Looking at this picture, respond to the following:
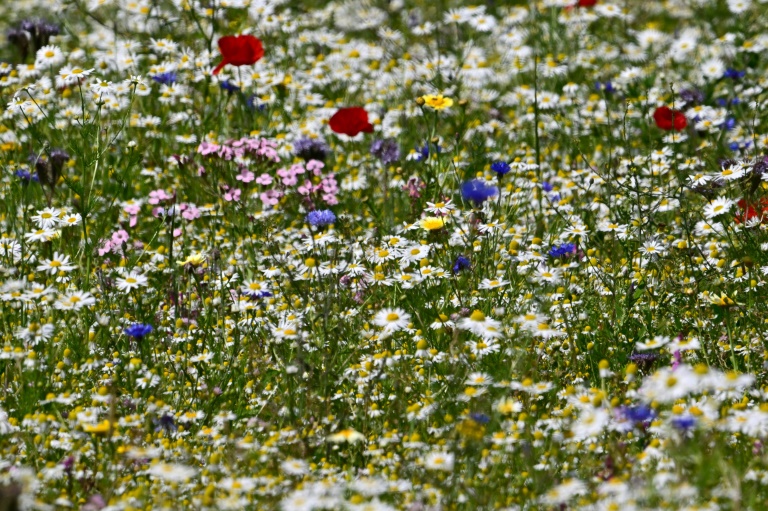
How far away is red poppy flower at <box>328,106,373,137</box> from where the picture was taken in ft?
17.3

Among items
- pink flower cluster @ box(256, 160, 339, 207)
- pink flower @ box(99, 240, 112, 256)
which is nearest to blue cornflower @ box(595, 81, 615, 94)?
pink flower cluster @ box(256, 160, 339, 207)

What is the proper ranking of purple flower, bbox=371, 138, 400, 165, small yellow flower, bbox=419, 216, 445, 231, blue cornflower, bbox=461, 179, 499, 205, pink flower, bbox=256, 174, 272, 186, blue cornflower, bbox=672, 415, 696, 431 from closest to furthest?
blue cornflower, bbox=672, 415, 696, 431
small yellow flower, bbox=419, 216, 445, 231
blue cornflower, bbox=461, 179, 499, 205
pink flower, bbox=256, 174, 272, 186
purple flower, bbox=371, 138, 400, 165

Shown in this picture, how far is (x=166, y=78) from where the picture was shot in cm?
617

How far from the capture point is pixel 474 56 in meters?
7.16

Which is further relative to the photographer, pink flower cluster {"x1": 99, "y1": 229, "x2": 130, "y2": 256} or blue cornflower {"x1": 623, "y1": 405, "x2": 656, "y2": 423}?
pink flower cluster {"x1": 99, "y1": 229, "x2": 130, "y2": 256}

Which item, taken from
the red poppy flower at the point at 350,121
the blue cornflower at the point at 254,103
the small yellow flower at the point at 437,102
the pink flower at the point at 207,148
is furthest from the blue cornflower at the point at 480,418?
the blue cornflower at the point at 254,103

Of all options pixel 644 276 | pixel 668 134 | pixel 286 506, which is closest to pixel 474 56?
pixel 668 134

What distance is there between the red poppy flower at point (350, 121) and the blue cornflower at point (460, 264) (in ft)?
4.18

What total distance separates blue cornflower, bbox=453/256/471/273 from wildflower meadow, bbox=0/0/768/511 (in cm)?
1

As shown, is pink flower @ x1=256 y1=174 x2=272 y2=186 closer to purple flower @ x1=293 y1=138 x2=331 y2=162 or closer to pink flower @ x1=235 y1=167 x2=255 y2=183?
pink flower @ x1=235 y1=167 x2=255 y2=183

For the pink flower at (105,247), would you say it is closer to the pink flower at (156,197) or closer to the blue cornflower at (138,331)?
the pink flower at (156,197)

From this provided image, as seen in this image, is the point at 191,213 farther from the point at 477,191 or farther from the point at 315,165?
the point at 477,191

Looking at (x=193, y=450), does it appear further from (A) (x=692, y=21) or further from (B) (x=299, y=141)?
(A) (x=692, y=21)

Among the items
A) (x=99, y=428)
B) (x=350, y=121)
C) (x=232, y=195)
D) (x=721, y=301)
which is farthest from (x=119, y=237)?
(x=721, y=301)
